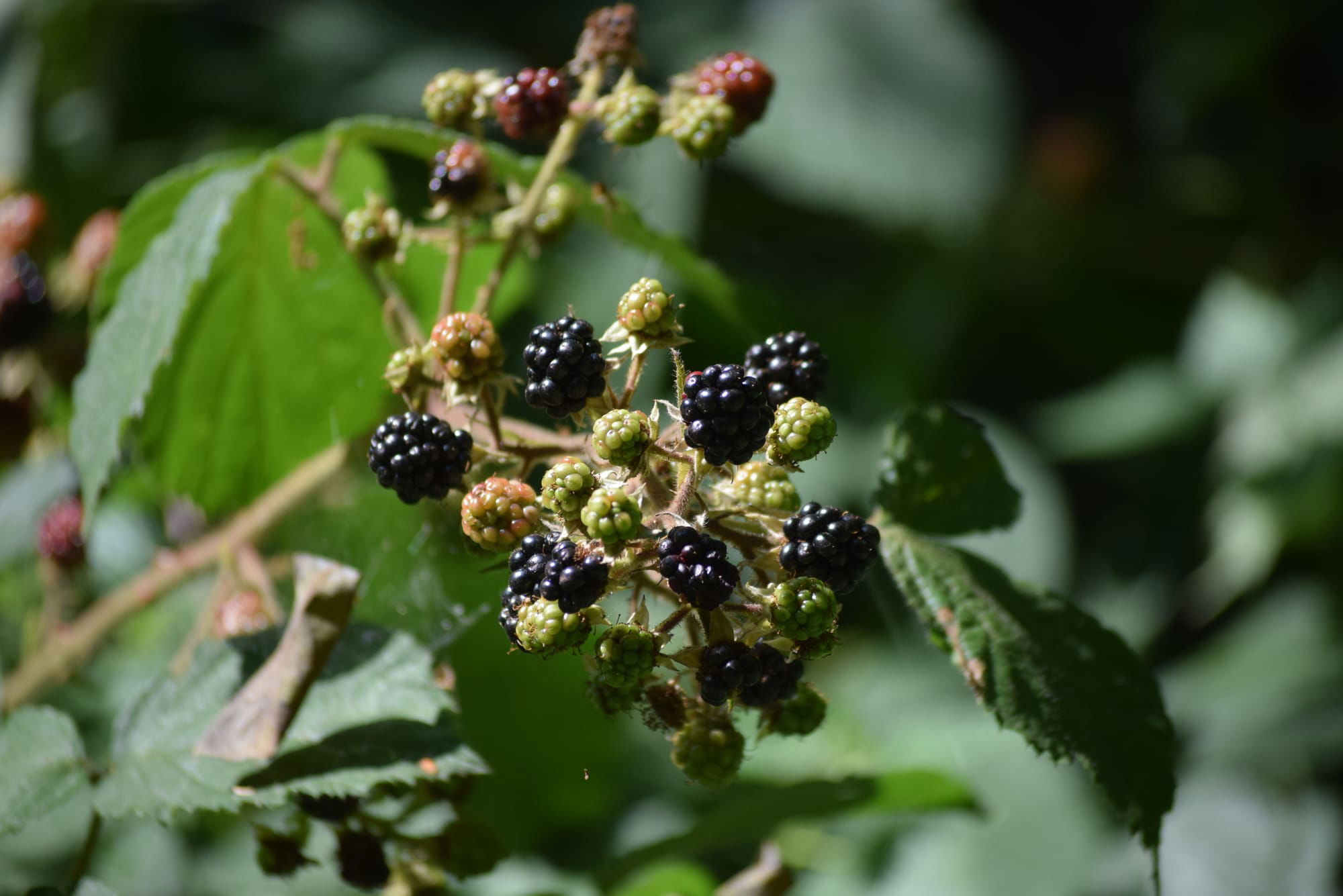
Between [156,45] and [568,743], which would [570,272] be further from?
[156,45]

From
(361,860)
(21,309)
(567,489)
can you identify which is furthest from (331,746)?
(21,309)

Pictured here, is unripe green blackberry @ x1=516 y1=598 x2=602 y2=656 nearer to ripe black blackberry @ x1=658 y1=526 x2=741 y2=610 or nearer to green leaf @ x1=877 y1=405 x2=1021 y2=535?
ripe black blackberry @ x1=658 y1=526 x2=741 y2=610

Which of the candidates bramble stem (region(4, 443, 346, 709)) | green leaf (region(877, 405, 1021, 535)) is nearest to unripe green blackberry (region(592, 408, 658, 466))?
green leaf (region(877, 405, 1021, 535))

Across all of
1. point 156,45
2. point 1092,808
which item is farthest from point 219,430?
point 156,45

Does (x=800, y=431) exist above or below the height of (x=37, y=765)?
above

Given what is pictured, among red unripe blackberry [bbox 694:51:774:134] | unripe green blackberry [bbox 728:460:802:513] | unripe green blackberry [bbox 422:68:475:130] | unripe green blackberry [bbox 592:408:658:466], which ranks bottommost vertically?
unripe green blackberry [bbox 728:460:802:513]

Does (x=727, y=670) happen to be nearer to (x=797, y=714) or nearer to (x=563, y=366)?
(x=797, y=714)
